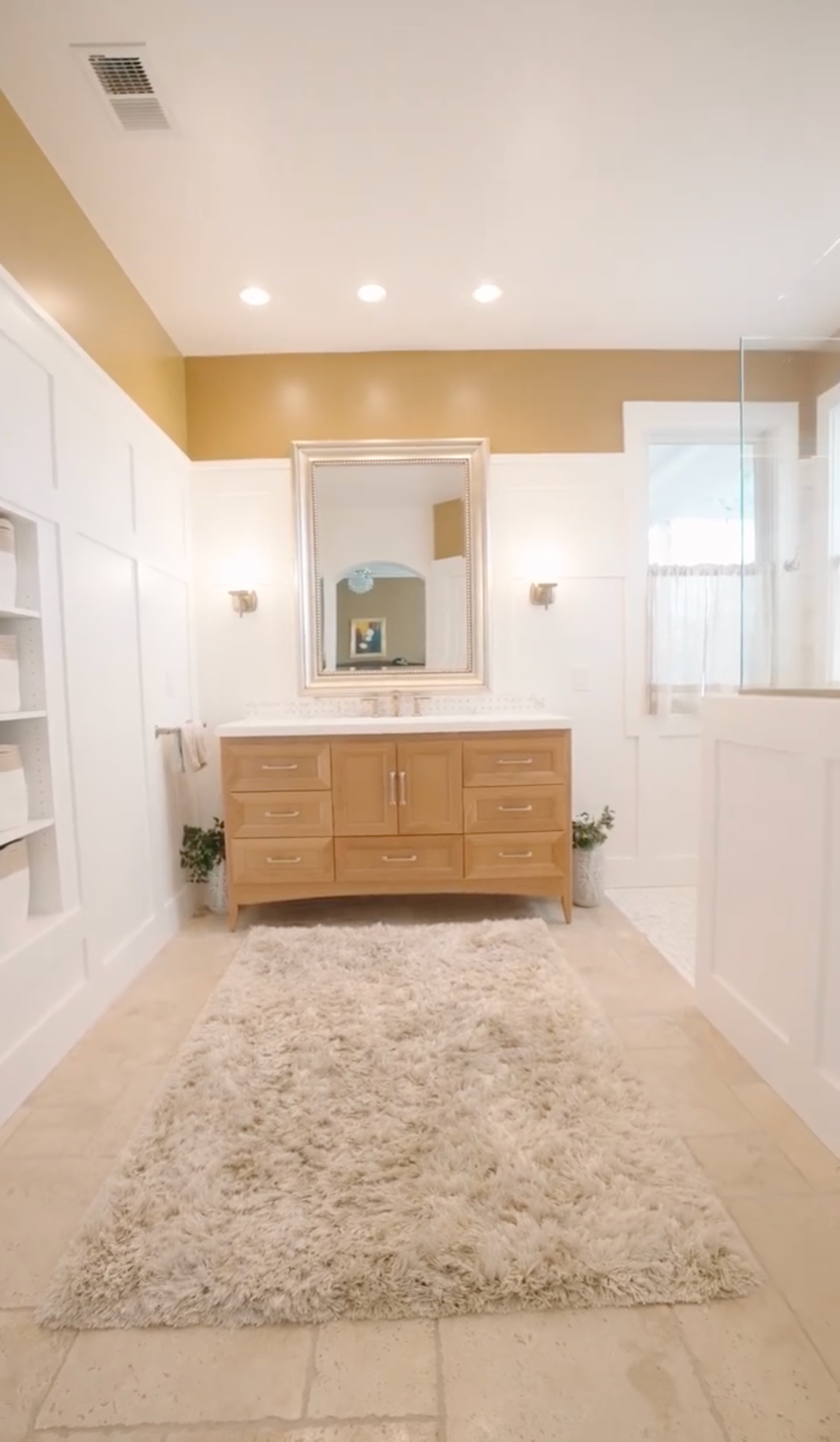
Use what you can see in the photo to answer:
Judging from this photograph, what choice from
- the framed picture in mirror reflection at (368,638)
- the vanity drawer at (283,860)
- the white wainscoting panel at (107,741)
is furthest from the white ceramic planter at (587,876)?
the white wainscoting panel at (107,741)

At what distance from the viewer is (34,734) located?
5.67 ft

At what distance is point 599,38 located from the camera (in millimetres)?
1527

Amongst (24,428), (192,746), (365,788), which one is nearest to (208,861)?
(192,746)

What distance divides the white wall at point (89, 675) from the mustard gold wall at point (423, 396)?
490mm

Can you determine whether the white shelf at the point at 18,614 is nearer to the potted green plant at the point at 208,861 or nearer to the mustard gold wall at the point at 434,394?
the potted green plant at the point at 208,861

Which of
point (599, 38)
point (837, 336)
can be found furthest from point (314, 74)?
point (837, 336)

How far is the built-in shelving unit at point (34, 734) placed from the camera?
5.56 ft

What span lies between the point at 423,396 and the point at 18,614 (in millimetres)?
2148

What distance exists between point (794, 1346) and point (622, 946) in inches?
57.8

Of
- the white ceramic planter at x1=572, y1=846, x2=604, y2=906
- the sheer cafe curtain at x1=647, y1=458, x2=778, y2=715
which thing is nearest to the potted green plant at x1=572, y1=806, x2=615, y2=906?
the white ceramic planter at x1=572, y1=846, x2=604, y2=906

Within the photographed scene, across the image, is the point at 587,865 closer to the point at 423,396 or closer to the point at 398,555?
the point at 398,555

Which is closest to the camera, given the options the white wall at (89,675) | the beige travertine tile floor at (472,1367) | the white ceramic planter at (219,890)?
the beige travertine tile floor at (472,1367)

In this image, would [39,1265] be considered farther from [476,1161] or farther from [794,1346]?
[794,1346]

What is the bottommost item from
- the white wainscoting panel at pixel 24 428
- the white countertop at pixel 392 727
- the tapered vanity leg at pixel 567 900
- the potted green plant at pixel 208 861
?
the tapered vanity leg at pixel 567 900
